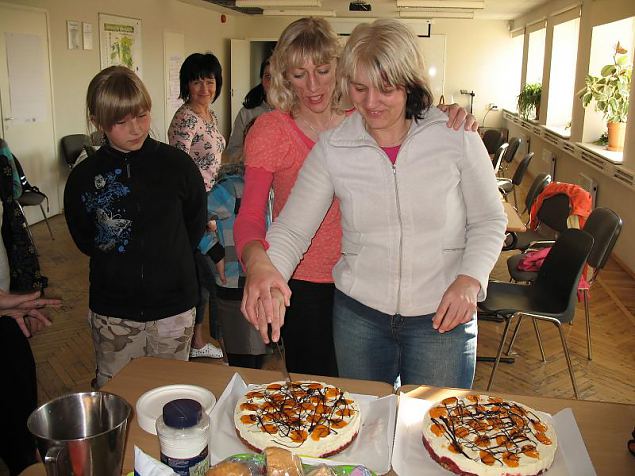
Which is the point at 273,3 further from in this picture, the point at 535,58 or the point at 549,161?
the point at 535,58

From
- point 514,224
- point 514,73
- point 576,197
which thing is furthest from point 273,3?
point 514,224

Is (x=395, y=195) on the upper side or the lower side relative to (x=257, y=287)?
upper

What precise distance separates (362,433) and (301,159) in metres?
0.81

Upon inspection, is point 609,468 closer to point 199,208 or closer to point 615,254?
point 199,208

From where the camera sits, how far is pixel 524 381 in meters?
3.27

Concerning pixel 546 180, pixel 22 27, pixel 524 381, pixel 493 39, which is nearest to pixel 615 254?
pixel 546 180

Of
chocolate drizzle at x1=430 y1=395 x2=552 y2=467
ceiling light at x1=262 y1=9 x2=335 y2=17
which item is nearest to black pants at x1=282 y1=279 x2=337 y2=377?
chocolate drizzle at x1=430 y1=395 x2=552 y2=467

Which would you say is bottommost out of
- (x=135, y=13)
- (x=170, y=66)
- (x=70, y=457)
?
(x=70, y=457)

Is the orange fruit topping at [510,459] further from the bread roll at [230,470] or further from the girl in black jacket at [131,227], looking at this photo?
the girl in black jacket at [131,227]

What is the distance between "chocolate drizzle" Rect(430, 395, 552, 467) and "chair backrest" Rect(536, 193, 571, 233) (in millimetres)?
2872

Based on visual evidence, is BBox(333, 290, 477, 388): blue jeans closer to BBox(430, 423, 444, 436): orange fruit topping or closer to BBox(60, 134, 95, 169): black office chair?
BBox(430, 423, 444, 436): orange fruit topping

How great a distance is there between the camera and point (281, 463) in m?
0.96

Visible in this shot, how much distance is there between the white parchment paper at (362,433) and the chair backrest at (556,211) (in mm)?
2953

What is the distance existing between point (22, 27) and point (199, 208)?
494cm
